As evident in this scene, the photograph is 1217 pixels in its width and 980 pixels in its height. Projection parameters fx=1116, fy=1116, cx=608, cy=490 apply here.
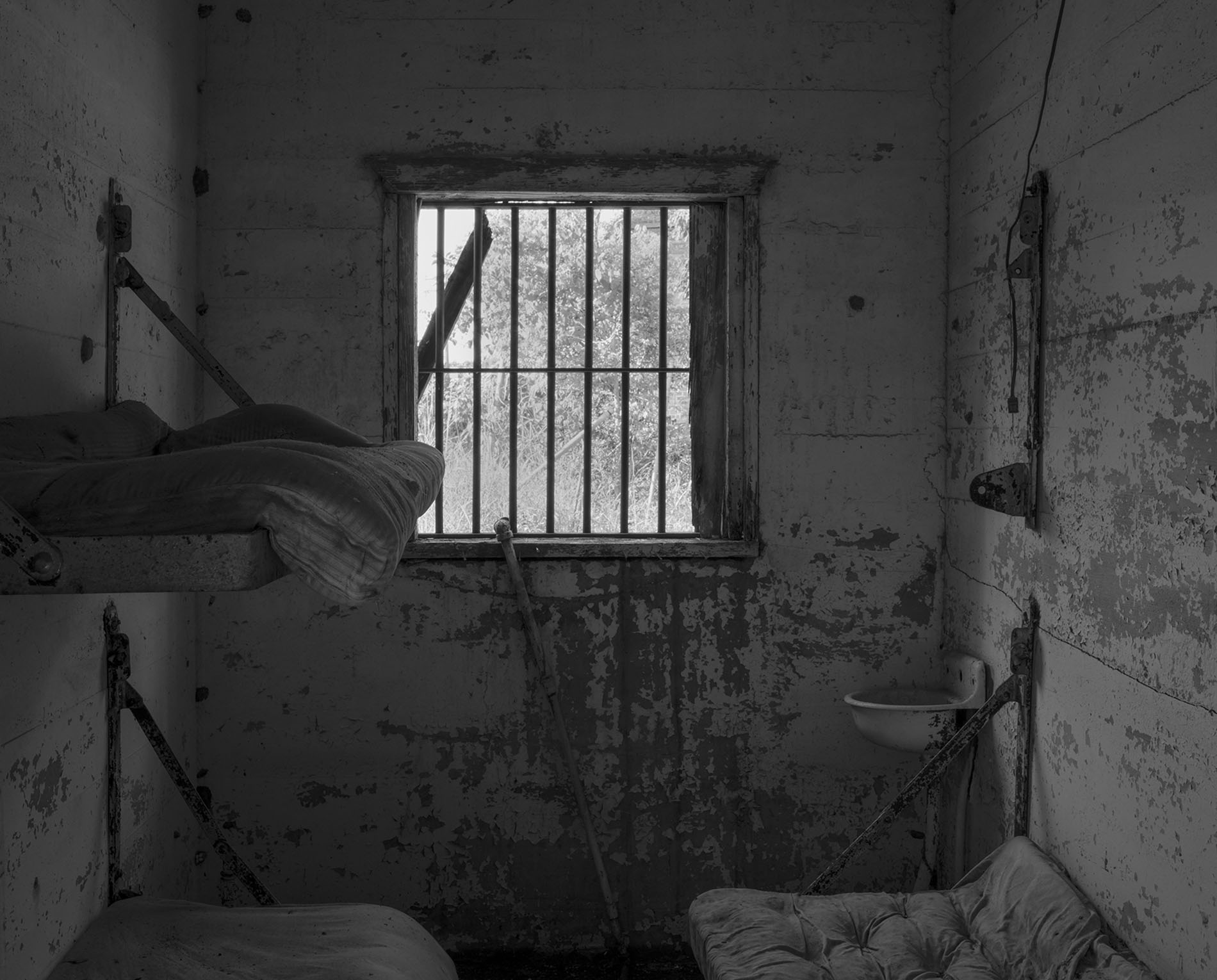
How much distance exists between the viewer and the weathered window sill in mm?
3439

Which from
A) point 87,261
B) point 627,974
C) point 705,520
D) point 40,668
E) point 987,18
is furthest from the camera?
point 705,520

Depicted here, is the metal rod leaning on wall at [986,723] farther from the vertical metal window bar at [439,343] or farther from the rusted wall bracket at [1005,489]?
the vertical metal window bar at [439,343]

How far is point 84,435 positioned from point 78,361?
0.41 metres

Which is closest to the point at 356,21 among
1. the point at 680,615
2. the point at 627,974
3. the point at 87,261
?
the point at 87,261

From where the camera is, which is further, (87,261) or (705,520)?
(705,520)

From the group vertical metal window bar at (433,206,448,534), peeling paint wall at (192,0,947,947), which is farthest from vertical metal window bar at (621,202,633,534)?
vertical metal window bar at (433,206,448,534)

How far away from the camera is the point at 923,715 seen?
10.3 feet

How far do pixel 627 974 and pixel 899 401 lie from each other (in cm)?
194

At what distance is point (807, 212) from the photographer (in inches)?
136

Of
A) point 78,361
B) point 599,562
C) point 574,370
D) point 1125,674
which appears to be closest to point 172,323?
point 78,361

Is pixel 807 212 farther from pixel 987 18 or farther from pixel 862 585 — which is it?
pixel 862 585

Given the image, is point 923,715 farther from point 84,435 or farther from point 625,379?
point 84,435

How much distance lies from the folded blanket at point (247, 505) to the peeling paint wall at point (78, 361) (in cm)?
71

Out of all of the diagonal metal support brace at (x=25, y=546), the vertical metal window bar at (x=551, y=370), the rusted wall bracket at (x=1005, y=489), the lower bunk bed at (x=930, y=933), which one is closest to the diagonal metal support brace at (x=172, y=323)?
the vertical metal window bar at (x=551, y=370)
